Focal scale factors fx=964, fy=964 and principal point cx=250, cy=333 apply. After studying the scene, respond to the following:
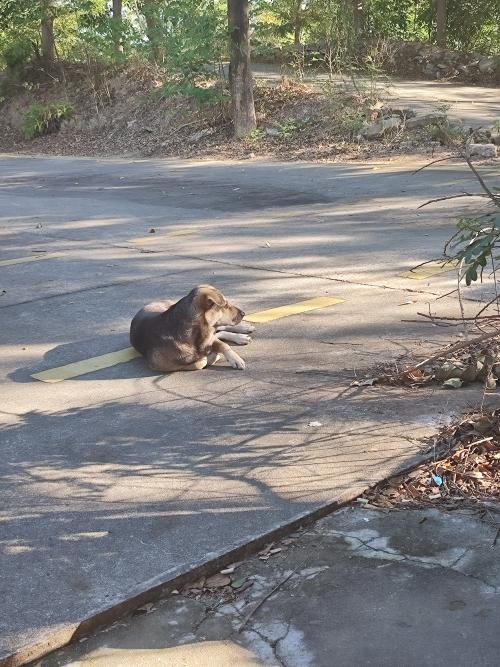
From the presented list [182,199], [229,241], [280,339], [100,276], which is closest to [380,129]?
[182,199]

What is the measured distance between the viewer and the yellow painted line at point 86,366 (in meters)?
6.46

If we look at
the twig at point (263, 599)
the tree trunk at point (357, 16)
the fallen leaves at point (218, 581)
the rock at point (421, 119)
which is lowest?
the fallen leaves at point (218, 581)

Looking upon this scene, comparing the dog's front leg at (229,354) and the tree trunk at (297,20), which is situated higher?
the tree trunk at (297,20)

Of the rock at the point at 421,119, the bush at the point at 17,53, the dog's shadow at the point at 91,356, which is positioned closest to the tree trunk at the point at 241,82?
the rock at the point at 421,119

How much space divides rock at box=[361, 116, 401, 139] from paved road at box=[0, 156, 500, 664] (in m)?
7.97

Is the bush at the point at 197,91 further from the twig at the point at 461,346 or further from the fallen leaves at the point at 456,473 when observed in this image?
the fallen leaves at the point at 456,473

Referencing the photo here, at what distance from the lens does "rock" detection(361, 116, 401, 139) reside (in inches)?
794

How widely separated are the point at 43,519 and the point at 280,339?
10.0ft

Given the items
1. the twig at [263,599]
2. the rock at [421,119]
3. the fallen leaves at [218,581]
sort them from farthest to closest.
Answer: the rock at [421,119], the fallen leaves at [218,581], the twig at [263,599]

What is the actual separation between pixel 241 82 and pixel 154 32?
18.6ft

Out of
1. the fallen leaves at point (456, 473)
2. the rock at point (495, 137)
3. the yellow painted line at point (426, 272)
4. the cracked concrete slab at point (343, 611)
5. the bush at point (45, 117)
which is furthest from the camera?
the bush at point (45, 117)

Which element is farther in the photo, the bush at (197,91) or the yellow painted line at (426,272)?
the bush at (197,91)

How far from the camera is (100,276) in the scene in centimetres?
966

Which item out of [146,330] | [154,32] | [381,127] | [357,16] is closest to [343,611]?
[146,330]
